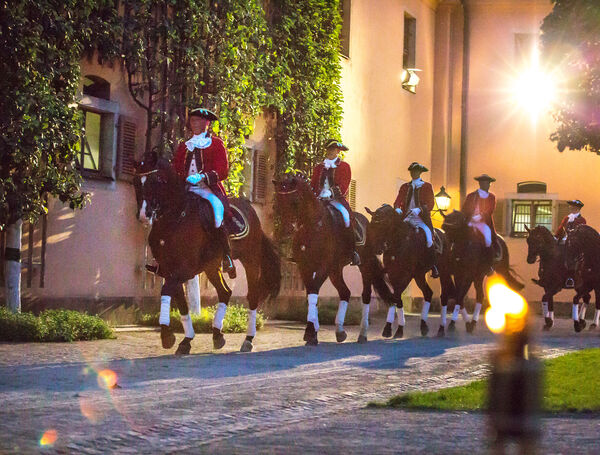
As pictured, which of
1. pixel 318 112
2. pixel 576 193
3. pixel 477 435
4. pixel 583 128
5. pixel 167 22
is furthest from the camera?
pixel 576 193

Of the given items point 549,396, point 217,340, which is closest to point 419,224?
point 217,340

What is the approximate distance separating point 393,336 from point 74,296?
496cm

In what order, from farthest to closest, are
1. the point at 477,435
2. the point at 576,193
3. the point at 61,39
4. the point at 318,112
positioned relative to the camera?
the point at 576,193 → the point at 318,112 → the point at 61,39 → the point at 477,435

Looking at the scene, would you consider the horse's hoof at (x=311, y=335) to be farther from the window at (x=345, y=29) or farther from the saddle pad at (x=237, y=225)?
the window at (x=345, y=29)

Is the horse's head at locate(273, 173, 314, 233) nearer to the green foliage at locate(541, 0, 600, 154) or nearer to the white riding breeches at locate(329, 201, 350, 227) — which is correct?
the white riding breeches at locate(329, 201, 350, 227)

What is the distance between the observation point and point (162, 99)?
2008 cm

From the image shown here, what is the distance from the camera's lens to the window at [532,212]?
35.7 metres

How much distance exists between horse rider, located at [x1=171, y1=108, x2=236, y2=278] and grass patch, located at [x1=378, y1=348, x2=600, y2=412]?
3963 mm

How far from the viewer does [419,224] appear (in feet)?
62.7

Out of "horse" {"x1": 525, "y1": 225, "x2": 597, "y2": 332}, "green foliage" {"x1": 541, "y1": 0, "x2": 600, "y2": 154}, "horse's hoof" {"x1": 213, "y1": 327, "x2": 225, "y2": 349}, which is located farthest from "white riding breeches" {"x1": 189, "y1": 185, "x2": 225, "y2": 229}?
"green foliage" {"x1": 541, "y1": 0, "x2": 600, "y2": 154}

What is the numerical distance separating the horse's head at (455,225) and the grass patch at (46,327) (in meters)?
7.10

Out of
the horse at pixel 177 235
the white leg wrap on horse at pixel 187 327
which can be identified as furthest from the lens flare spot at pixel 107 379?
the white leg wrap on horse at pixel 187 327

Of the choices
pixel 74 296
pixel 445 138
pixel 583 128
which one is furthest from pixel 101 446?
pixel 445 138

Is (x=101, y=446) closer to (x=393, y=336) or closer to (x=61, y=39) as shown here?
(x=61, y=39)
